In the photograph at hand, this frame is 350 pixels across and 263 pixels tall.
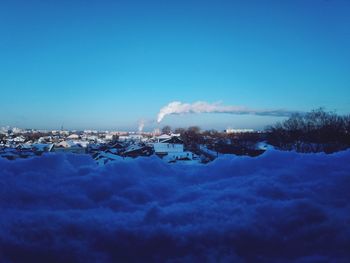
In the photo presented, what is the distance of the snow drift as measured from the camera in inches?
41.5

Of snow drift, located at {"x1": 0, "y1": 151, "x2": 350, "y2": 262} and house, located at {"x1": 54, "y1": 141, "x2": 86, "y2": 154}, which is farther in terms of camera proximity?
house, located at {"x1": 54, "y1": 141, "x2": 86, "y2": 154}

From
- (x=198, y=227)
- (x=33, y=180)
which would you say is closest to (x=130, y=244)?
(x=198, y=227)

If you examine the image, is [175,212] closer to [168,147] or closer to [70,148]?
[168,147]

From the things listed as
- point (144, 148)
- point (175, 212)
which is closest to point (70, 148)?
point (144, 148)

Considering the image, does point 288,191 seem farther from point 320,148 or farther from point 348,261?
point 320,148

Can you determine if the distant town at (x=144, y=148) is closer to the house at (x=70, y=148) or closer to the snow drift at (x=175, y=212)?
the house at (x=70, y=148)

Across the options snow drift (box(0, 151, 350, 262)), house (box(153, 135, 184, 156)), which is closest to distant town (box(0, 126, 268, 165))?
house (box(153, 135, 184, 156))

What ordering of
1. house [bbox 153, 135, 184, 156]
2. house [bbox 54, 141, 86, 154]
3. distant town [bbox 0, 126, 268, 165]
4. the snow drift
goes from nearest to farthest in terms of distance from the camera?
the snow drift, distant town [bbox 0, 126, 268, 165], house [bbox 153, 135, 184, 156], house [bbox 54, 141, 86, 154]

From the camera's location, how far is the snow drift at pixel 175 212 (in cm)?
105

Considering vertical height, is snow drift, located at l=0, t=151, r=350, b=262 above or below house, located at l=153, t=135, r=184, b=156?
above

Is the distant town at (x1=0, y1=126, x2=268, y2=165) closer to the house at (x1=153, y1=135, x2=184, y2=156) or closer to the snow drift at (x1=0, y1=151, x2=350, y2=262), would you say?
the house at (x1=153, y1=135, x2=184, y2=156)

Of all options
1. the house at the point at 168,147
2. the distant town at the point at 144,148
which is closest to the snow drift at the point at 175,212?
the distant town at the point at 144,148

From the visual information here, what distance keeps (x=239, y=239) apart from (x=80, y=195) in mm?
910

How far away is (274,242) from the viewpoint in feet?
3.65
